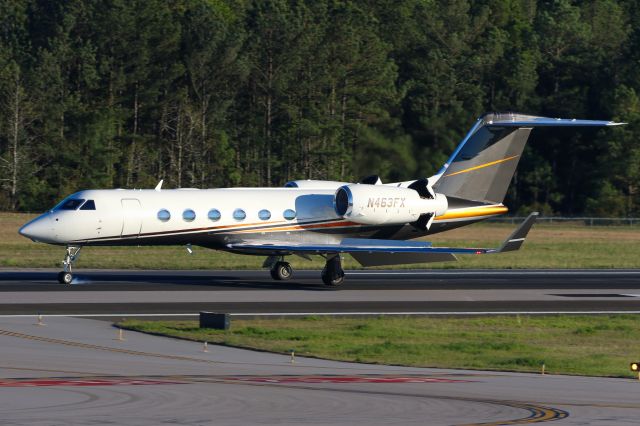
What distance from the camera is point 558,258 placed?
5906 cm

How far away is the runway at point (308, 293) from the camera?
112ft

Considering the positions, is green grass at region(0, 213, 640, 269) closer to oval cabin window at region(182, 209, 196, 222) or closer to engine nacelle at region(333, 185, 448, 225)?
engine nacelle at region(333, 185, 448, 225)

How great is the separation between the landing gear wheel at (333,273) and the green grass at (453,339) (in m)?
9.12

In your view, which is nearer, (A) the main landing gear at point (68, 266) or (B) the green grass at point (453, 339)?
(B) the green grass at point (453, 339)

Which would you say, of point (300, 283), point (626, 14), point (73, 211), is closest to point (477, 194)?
point (300, 283)

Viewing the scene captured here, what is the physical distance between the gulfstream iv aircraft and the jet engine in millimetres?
34

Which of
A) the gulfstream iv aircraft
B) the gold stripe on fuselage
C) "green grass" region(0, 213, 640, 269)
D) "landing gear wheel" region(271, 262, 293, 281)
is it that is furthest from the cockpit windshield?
the gold stripe on fuselage

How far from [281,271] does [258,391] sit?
78.7 feet

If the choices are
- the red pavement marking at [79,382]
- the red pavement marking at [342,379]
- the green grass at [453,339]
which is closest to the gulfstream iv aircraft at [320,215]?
the green grass at [453,339]

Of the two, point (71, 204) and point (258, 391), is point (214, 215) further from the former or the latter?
point (258, 391)

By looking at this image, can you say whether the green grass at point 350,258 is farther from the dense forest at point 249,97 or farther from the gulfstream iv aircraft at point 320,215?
the dense forest at point 249,97

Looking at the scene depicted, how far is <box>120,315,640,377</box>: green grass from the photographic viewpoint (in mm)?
24516

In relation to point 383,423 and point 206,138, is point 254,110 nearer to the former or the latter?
point 206,138

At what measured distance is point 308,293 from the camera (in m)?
39.2
